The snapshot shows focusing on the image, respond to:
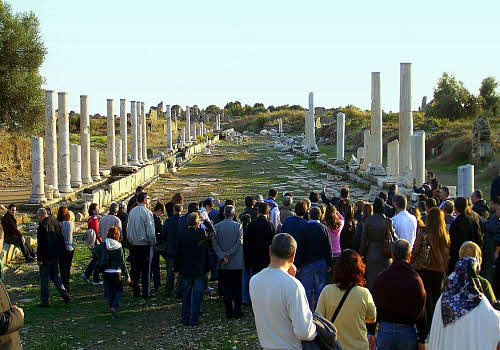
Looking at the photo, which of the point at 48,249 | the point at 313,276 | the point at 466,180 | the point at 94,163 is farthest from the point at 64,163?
the point at 313,276

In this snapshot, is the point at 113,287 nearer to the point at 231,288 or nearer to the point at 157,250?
the point at 157,250

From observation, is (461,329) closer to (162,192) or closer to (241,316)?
(241,316)

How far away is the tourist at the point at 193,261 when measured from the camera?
9.13m

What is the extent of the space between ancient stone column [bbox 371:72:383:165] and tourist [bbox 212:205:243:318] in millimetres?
20336

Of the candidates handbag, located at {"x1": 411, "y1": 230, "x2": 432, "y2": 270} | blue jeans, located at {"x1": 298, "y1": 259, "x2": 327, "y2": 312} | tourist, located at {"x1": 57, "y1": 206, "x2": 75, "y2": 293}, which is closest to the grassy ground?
tourist, located at {"x1": 57, "y1": 206, "x2": 75, "y2": 293}

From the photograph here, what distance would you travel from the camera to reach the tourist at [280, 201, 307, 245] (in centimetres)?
852

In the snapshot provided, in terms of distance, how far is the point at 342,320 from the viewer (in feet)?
17.4

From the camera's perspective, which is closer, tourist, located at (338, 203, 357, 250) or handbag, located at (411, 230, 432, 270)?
handbag, located at (411, 230, 432, 270)

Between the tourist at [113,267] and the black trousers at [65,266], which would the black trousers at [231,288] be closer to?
the tourist at [113,267]

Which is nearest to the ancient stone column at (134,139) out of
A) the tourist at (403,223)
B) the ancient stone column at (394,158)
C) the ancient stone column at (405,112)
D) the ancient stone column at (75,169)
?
the ancient stone column at (75,169)

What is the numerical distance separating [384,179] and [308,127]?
23164 mm

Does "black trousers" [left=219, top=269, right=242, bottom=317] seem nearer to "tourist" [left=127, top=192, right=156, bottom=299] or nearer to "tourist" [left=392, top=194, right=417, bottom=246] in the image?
"tourist" [left=127, top=192, right=156, bottom=299]

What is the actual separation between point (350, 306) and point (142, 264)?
5.89 meters

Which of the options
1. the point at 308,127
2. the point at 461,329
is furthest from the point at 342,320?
the point at 308,127
